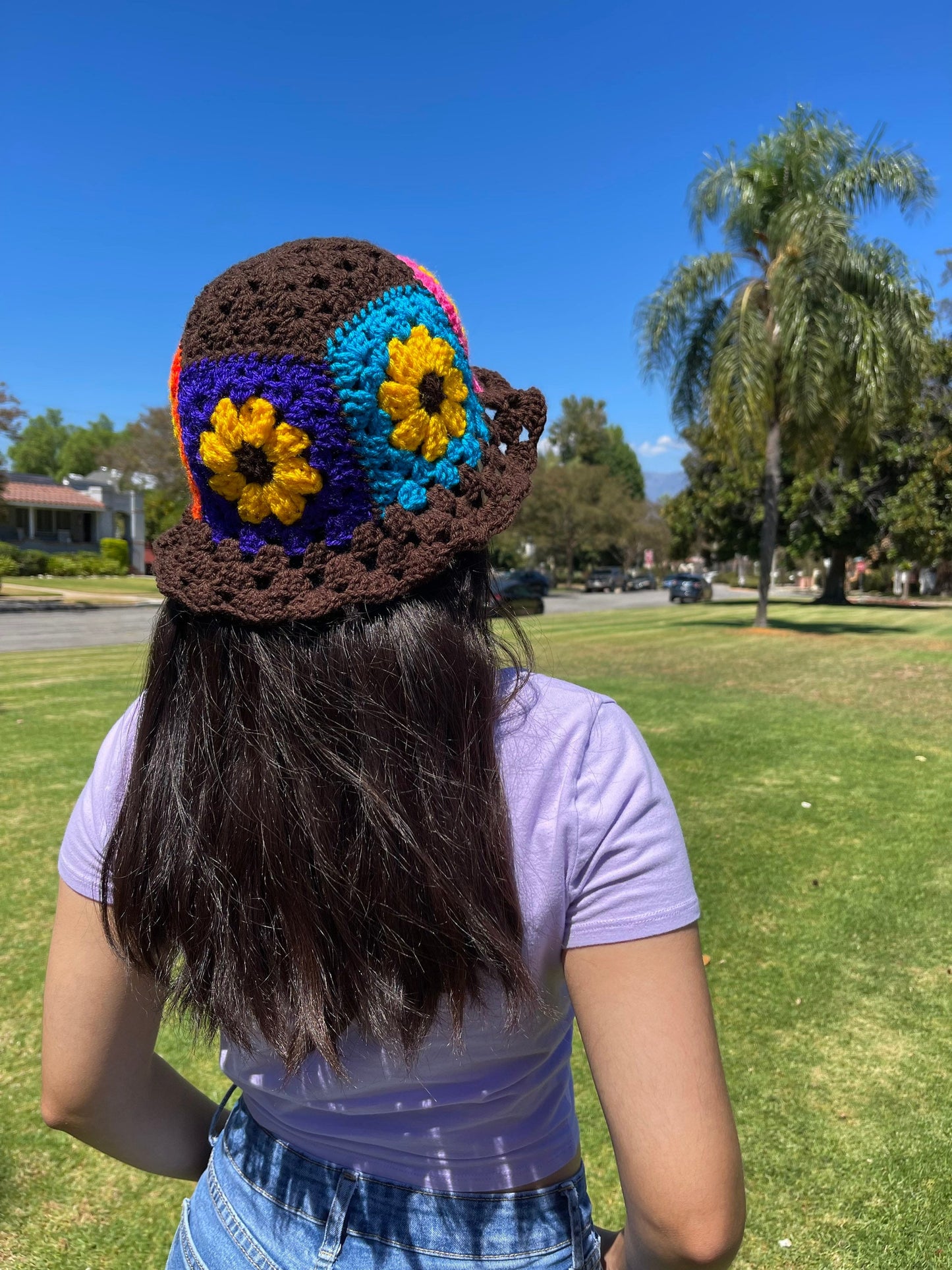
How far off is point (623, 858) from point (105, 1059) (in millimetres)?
747

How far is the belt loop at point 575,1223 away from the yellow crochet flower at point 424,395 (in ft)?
2.98

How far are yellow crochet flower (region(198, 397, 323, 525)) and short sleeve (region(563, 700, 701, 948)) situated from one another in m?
0.43

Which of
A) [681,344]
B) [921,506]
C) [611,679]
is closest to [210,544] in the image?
[611,679]

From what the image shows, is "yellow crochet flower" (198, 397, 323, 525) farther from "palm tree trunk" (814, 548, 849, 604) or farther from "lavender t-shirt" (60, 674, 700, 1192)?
"palm tree trunk" (814, 548, 849, 604)

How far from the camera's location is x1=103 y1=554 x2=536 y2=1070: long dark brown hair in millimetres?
Answer: 951

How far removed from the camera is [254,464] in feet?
3.12

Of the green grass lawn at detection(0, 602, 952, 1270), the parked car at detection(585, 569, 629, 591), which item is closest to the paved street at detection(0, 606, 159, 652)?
the green grass lawn at detection(0, 602, 952, 1270)

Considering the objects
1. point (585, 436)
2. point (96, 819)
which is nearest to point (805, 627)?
point (96, 819)

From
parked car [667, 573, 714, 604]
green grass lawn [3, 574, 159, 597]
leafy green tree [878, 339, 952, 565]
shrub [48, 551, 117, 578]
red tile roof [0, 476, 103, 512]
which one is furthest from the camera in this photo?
red tile roof [0, 476, 103, 512]

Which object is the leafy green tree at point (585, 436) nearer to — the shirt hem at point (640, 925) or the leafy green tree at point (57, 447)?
the leafy green tree at point (57, 447)

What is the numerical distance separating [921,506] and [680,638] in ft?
34.4

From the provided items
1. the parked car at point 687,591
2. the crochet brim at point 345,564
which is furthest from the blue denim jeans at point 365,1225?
the parked car at point 687,591

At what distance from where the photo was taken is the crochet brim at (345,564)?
950 mm

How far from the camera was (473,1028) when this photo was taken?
1002 millimetres
